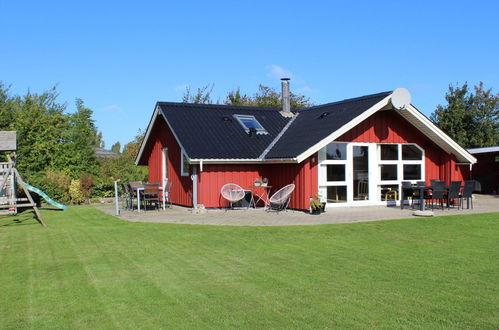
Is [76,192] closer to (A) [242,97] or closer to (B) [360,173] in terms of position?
(B) [360,173]

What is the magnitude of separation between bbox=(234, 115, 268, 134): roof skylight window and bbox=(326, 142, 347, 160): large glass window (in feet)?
9.65

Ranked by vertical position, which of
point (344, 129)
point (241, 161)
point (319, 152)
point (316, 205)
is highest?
point (344, 129)

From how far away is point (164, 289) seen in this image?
18.6ft

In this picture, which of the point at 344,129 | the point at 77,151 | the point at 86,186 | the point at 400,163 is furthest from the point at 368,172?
the point at 77,151

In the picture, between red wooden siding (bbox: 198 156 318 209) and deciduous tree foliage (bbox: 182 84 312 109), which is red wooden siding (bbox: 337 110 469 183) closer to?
red wooden siding (bbox: 198 156 318 209)

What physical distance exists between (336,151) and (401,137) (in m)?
2.70

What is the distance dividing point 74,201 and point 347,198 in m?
11.4

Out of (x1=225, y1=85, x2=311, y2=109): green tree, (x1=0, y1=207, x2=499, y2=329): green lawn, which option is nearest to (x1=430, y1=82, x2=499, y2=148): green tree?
(x1=225, y1=85, x2=311, y2=109): green tree

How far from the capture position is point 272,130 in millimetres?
17797

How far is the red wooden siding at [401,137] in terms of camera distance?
621 inches

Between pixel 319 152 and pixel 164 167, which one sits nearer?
pixel 319 152

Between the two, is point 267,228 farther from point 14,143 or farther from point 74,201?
point 74,201

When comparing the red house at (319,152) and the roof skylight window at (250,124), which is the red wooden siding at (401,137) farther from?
the roof skylight window at (250,124)

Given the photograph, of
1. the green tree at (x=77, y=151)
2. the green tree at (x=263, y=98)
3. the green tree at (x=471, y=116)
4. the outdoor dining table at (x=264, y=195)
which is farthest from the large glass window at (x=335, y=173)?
the green tree at (x=471, y=116)
